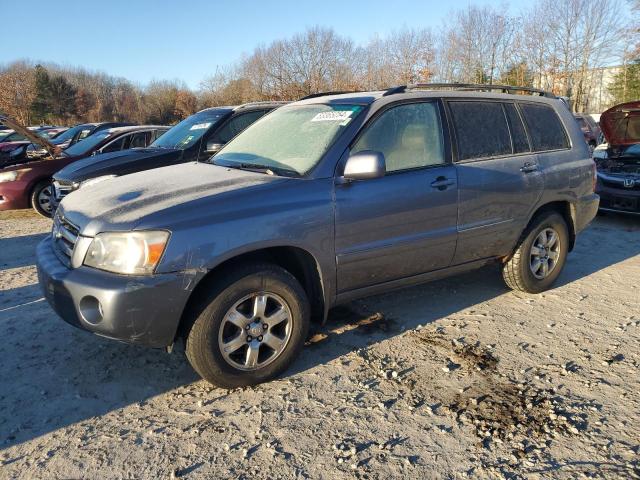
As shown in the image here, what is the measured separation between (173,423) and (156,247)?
1.01 m

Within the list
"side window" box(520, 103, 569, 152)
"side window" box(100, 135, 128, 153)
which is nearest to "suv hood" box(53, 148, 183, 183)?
"side window" box(100, 135, 128, 153)

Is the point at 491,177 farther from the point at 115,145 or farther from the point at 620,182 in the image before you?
the point at 115,145

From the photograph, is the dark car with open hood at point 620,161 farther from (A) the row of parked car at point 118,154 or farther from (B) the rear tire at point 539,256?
(A) the row of parked car at point 118,154

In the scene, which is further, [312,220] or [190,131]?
[190,131]

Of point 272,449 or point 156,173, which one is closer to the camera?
point 272,449

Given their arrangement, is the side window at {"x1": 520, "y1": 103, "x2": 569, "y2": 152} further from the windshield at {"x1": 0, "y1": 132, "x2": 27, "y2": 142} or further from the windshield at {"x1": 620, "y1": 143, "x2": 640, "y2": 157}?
the windshield at {"x1": 0, "y1": 132, "x2": 27, "y2": 142}

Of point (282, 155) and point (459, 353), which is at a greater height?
point (282, 155)

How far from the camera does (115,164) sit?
21.7ft

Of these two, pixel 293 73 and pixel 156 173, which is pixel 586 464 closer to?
pixel 156 173

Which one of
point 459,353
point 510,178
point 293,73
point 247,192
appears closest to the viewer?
point 247,192

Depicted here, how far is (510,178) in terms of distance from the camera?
13.7 ft

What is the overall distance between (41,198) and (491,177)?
7.87 m

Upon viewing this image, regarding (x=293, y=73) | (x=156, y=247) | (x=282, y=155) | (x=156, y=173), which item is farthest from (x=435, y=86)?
(x=293, y=73)

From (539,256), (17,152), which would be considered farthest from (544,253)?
(17,152)
